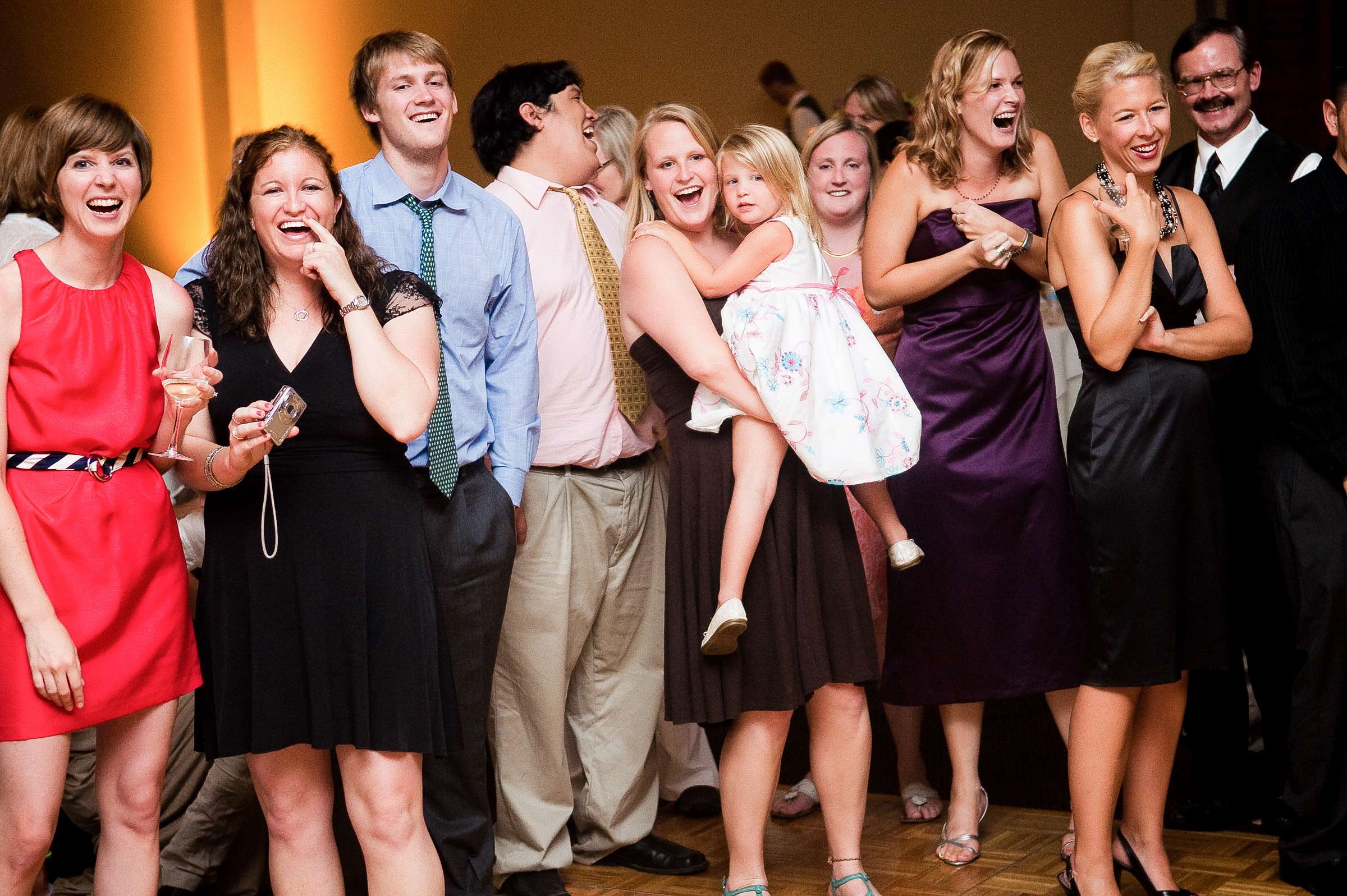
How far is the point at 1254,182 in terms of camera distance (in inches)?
144

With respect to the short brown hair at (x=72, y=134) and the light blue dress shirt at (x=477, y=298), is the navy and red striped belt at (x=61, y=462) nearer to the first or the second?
the short brown hair at (x=72, y=134)

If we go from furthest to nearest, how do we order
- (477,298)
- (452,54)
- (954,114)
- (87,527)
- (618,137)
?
(452,54)
(618,137)
(954,114)
(477,298)
(87,527)

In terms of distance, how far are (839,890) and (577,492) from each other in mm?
1097

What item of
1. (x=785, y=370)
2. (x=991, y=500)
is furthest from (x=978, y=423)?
(x=785, y=370)

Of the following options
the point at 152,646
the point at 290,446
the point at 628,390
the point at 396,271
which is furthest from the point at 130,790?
the point at 628,390

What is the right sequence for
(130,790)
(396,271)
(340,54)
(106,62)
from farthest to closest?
(340,54), (106,62), (396,271), (130,790)

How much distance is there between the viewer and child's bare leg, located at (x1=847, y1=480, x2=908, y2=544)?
311cm

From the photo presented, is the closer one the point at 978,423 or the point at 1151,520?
the point at 1151,520

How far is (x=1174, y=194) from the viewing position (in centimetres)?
Answer: 296

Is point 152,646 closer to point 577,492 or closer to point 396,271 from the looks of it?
point 396,271

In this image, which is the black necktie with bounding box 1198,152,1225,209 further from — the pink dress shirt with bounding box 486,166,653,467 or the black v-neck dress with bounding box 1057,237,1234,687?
the pink dress shirt with bounding box 486,166,653,467

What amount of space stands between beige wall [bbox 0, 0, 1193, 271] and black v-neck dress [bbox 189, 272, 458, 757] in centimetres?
602

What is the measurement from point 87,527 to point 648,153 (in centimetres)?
146

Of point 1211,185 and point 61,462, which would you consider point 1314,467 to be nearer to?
point 1211,185
